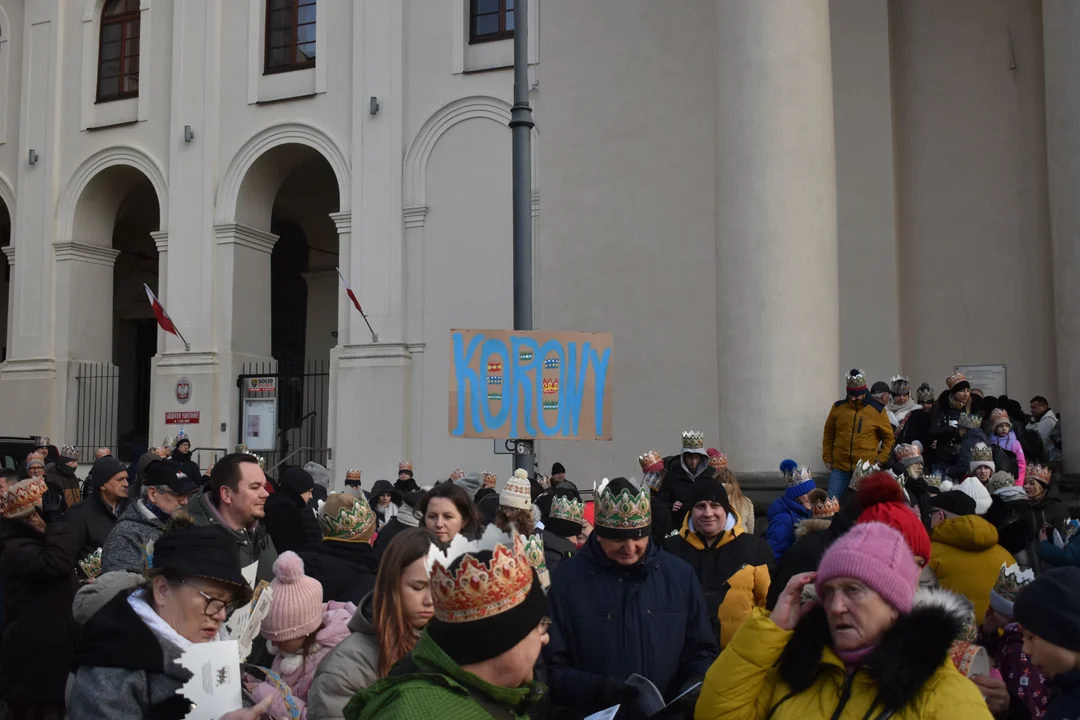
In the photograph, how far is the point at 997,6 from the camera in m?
16.6

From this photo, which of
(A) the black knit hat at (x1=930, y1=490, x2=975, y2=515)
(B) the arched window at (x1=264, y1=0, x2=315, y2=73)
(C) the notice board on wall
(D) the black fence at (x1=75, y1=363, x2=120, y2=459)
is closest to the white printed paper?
(A) the black knit hat at (x1=930, y1=490, x2=975, y2=515)

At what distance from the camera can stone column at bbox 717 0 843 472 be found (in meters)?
12.9

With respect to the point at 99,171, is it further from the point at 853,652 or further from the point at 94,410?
the point at 853,652

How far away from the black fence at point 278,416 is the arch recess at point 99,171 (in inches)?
144

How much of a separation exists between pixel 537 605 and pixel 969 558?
4.16m

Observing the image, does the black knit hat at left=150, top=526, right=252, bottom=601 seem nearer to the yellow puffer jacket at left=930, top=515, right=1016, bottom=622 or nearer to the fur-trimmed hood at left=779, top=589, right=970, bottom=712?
the fur-trimmed hood at left=779, top=589, right=970, bottom=712

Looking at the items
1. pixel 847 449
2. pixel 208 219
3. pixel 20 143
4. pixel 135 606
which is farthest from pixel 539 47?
pixel 135 606

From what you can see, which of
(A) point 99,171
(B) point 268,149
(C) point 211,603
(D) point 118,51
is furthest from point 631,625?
(D) point 118,51

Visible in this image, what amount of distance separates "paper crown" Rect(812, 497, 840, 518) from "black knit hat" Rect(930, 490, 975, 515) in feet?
2.02

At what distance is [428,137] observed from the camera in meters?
21.2

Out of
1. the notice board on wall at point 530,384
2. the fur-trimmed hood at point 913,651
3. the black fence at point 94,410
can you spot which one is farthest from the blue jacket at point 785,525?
the black fence at point 94,410

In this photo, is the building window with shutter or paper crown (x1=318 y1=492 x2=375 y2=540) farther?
the building window with shutter

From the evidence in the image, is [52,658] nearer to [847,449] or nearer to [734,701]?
[734,701]

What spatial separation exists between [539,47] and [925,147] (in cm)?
631
